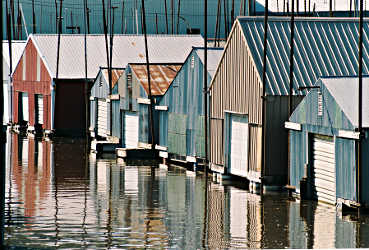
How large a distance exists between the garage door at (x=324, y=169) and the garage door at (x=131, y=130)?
74.7ft

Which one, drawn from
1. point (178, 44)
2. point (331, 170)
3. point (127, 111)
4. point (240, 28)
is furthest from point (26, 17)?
point (331, 170)

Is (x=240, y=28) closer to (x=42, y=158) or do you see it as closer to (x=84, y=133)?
(x=42, y=158)

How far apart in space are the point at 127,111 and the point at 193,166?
1214 centimetres

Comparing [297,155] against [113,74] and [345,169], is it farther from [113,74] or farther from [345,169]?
[113,74]

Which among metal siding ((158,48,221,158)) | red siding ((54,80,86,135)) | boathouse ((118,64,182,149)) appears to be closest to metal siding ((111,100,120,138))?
boathouse ((118,64,182,149))

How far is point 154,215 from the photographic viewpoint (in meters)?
32.8

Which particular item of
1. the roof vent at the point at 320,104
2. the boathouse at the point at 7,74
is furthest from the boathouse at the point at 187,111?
the boathouse at the point at 7,74

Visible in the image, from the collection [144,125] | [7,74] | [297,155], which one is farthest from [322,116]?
[7,74]

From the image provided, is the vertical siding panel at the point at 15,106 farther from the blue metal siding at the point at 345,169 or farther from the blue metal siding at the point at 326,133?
the blue metal siding at the point at 345,169

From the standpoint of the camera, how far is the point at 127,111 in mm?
59125

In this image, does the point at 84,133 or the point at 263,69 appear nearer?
the point at 263,69

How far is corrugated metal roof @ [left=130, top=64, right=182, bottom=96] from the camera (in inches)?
2145

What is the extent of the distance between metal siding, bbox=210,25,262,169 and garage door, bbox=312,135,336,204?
4150 mm

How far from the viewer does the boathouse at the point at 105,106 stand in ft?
200
